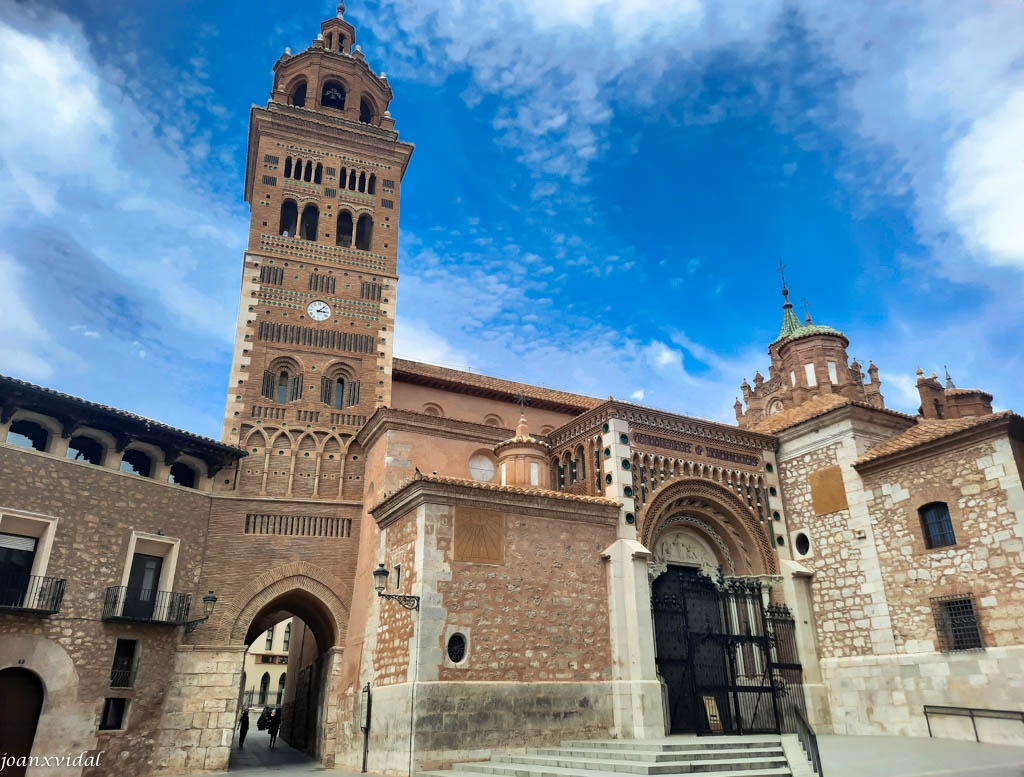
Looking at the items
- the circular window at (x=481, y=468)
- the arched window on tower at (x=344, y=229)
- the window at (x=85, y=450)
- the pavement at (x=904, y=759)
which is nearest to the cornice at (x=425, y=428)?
the circular window at (x=481, y=468)

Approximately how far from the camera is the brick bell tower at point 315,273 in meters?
20.7

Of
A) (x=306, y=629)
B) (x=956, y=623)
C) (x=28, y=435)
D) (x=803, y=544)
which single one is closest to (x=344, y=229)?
(x=28, y=435)

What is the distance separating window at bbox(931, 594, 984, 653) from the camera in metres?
14.1

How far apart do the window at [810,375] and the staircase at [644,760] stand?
12.6 m

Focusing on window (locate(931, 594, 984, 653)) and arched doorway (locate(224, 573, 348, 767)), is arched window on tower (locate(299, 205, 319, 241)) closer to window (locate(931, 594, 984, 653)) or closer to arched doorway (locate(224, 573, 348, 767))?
arched doorway (locate(224, 573, 348, 767))

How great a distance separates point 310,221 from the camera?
80.0 feet

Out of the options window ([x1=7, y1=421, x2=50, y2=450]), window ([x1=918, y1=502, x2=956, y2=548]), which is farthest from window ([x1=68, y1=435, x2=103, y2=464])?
window ([x1=918, y1=502, x2=956, y2=548])

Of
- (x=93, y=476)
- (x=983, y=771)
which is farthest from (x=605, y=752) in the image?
(x=93, y=476)

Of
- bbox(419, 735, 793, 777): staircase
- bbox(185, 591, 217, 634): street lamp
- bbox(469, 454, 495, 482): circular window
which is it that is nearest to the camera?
bbox(419, 735, 793, 777): staircase

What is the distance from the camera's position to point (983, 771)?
1010cm

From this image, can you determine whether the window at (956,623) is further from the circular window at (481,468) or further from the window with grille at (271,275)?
the window with grille at (271,275)

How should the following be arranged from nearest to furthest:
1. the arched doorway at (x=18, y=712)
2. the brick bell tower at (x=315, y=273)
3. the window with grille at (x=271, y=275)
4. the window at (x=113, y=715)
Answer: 1. the arched doorway at (x=18, y=712)
2. the window at (x=113, y=715)
3. the brick bell tower at (x=315, y=273)
4. the window with grille at (x=271, y=275)

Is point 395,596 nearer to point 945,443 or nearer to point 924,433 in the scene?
point 945,443

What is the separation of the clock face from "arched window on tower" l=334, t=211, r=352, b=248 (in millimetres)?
2951
